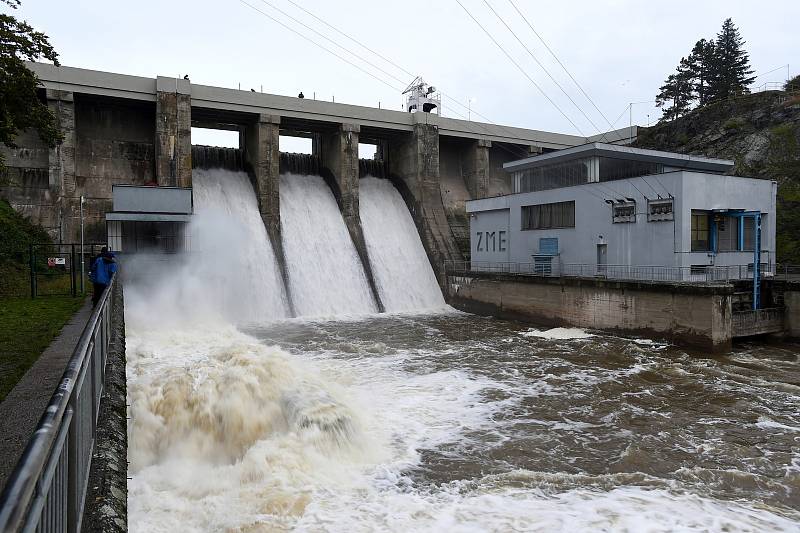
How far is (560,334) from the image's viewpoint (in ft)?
68.3

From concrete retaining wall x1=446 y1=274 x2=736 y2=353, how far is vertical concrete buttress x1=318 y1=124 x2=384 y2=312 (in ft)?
22.6

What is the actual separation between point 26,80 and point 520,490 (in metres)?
9.88

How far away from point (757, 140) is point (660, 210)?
2106 centimetres

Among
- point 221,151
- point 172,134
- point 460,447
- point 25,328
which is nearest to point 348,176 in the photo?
point 221,151

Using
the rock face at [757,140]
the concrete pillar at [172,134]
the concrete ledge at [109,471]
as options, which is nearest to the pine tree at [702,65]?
the rock face at [757,140]

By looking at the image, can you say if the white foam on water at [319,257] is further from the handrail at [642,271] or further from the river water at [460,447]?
the river water at [460,447]

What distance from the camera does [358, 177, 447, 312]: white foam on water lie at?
28.3 meters

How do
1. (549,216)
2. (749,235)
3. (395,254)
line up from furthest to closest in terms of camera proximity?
1. (395,254)
2. (549,216)
3. (749,235)

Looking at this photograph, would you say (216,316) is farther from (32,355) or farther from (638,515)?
(638,515)

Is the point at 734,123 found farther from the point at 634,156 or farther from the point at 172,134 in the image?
the point at 172,134

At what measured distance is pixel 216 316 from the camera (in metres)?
22.2

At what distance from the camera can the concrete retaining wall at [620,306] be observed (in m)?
17.3

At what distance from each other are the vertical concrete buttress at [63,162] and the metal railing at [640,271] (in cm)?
1998

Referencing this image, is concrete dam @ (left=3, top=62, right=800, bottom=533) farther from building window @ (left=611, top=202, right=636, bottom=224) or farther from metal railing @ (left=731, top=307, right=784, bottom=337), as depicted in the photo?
building window @ (left=611, top=202, right=636, bottom=224)
